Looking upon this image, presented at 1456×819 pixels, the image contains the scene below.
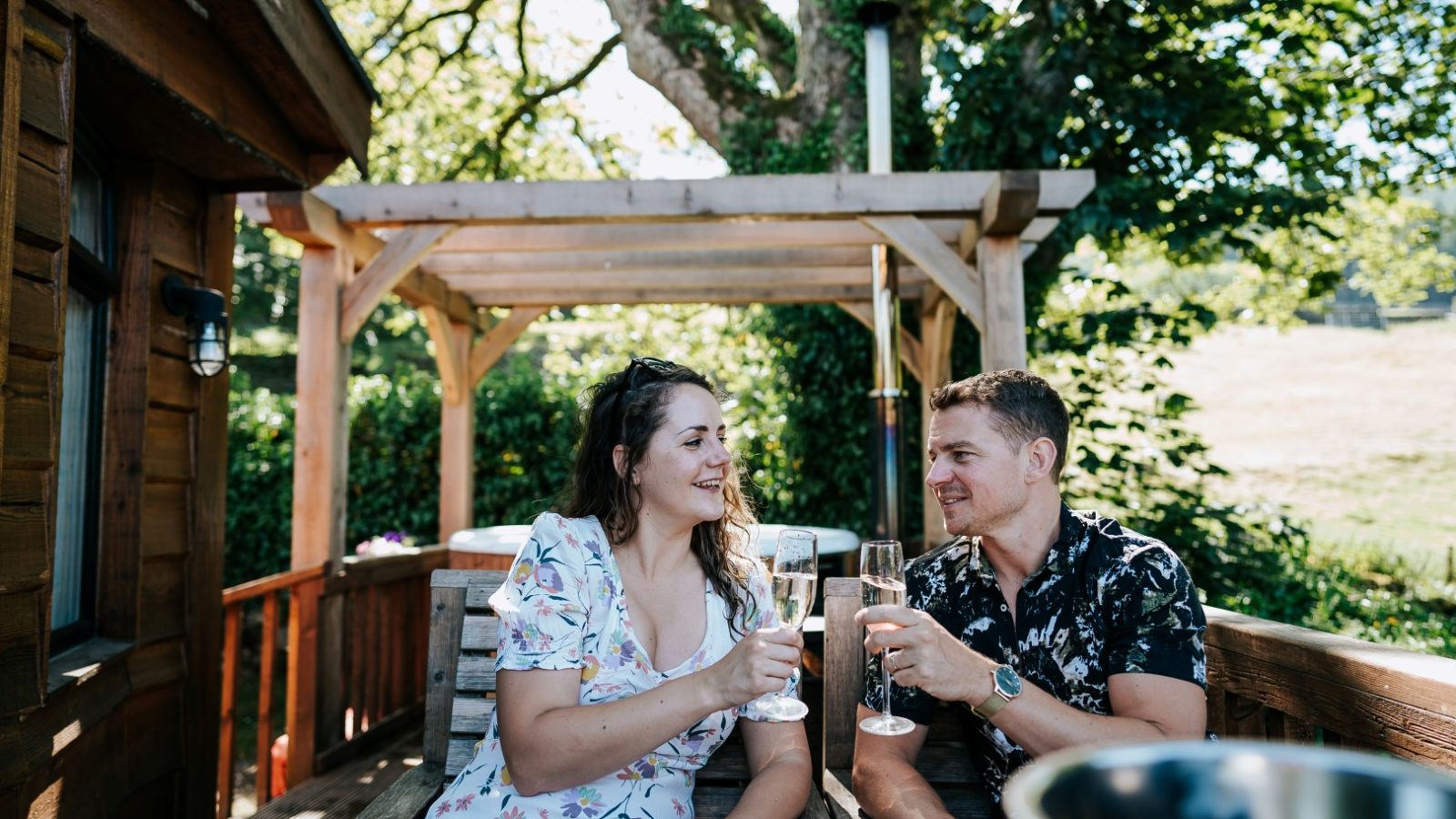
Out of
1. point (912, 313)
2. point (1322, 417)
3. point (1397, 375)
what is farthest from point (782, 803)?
point (1397, 375)

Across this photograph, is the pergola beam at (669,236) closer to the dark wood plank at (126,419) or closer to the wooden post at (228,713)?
the dark wood plank at (126,419)

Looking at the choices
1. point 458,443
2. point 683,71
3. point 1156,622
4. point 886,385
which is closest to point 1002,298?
point 886,385

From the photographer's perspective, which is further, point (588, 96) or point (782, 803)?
point (588, 96)

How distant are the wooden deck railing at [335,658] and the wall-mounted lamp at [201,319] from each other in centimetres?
82

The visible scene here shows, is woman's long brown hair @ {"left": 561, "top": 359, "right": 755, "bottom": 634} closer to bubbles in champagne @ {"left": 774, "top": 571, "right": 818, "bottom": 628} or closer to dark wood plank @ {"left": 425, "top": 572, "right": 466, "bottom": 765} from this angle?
dark wood plank @ {"left": 425, "top": 572, "right": 466, "bottom": 765}

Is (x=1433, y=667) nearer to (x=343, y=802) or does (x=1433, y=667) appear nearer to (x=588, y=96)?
(x=343, y=802)

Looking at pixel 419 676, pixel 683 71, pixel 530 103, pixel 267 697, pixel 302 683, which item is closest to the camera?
pixel 267 697

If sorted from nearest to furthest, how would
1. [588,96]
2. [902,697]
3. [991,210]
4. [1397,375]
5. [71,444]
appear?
1. [902,697]
2. [71,444]
3. [991,210]
4. [588,96]
5. [1397,375]

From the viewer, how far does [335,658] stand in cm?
399

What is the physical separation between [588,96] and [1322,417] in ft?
47.5

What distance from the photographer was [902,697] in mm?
1847

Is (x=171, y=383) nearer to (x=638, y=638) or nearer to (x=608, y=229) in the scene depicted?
(x=638, y=638)

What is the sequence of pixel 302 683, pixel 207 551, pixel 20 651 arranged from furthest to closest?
pixel 302 683 → pixel 207 551 → pixel 20 651

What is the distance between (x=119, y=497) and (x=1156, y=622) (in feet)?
8.55
